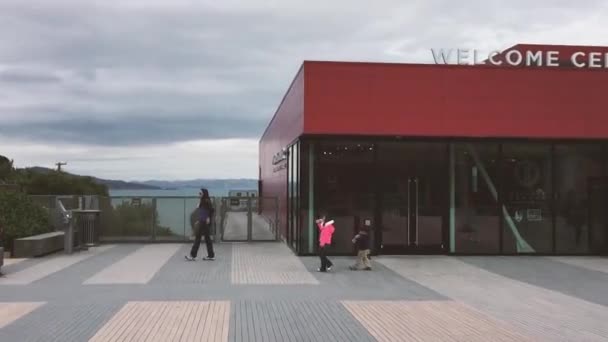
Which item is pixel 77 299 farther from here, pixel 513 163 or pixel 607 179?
pixel 607 179

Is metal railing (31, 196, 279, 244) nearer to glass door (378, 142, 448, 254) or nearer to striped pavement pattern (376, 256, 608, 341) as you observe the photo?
glass door (378, 142, 448, 254)

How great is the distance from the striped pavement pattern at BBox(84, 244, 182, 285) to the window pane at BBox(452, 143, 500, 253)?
783cm

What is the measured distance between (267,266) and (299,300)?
4.85 meters

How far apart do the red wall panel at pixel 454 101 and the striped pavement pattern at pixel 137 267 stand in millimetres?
5082

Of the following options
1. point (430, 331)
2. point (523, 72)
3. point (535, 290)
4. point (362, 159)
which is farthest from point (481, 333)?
point (523, 72)

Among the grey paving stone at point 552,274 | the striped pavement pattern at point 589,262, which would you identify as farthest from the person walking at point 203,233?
the striped pavement pattern at point 589,262

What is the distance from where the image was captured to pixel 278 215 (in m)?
23.4

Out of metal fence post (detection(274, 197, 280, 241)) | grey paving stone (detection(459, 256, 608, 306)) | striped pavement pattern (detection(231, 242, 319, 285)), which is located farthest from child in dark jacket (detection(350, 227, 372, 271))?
metal fence post (detection(274, 197, 280, 241))

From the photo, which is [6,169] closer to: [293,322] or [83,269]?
[83,269]

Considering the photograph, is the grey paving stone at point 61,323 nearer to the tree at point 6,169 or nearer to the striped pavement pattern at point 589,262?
the striped pavement pattern at point 589,262

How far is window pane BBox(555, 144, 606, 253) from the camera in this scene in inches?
743

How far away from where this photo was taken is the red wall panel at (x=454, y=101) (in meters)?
17.7

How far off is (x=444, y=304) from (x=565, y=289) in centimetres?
326

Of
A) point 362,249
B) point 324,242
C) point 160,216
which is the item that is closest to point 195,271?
point 324,242
